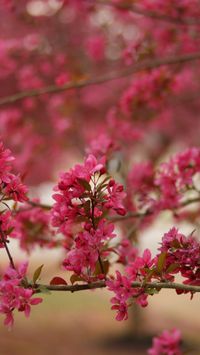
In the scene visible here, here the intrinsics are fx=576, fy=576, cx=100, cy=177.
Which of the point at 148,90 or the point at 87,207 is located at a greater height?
the point at 148,90

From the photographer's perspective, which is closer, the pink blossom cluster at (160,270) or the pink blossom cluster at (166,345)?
the pink blossom cluster at (160,270)

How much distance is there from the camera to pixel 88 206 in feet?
4.66

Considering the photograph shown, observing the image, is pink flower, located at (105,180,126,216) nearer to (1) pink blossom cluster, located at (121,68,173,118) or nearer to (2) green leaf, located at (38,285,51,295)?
(2) green leaf, located at (38,285,51,295)

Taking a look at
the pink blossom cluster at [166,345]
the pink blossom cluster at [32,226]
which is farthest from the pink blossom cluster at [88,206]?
the pink blossom cluster at [32,226]

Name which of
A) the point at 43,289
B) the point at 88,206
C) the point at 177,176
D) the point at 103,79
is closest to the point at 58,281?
the point at 43,289

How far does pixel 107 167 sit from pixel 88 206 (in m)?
1.09

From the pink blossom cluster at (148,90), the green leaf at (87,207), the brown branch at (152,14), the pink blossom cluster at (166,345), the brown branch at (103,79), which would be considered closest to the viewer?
the green leaf at (87,207)

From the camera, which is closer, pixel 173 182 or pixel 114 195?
pixel 114 195

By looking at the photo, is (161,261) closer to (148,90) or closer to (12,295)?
(12,295)

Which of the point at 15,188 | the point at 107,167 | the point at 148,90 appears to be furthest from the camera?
the point at 148,90

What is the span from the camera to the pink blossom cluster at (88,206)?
55.1 inches

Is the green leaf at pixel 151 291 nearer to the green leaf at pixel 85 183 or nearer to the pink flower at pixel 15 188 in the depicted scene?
the green leaf at pixel 85 183

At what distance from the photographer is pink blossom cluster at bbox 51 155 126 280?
1398mm

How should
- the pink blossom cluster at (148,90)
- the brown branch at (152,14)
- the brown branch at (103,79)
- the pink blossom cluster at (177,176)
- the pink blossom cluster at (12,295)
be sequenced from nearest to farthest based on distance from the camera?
the pink blossom cluster at (12,295)
the pink blossom cluster at (177,176)
the brown branch at (103,79)
the brown branch at (152,14)
the pink blossom cluster at (148,90)
